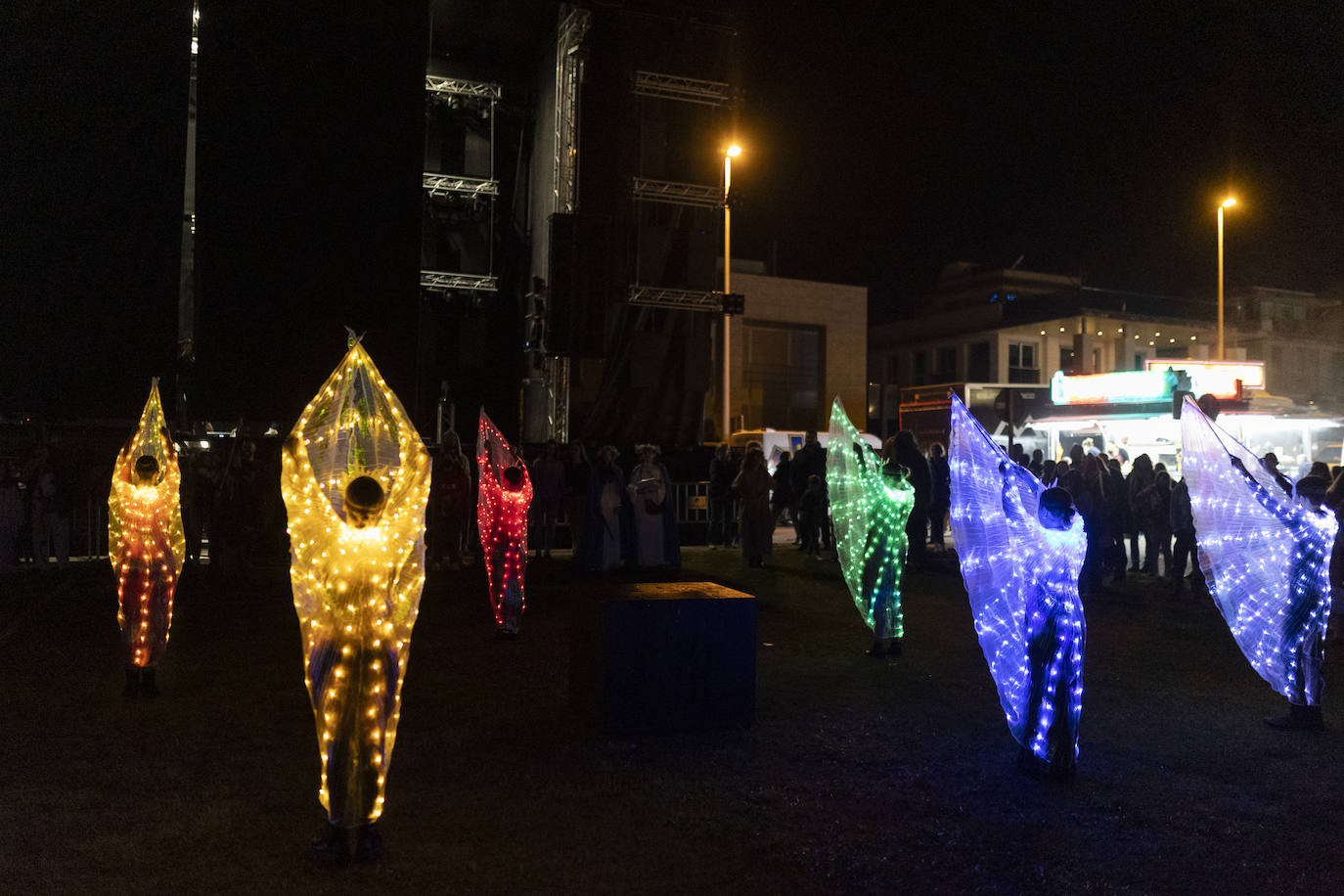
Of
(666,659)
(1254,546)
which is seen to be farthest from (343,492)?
(1254,546)

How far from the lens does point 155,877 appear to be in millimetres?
3814

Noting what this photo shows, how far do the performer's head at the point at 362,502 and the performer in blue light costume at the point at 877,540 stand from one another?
4.86 meters

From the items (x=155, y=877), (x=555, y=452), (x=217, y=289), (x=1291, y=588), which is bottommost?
(x=155, y=877)

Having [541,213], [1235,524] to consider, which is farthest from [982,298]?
[1235,524]

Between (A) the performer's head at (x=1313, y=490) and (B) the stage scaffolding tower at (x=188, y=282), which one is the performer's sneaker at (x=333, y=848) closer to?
(A) the performer's head at (x=1313, y=490)

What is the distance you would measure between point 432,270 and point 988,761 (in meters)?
17.7

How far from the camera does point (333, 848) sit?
396 centimetres

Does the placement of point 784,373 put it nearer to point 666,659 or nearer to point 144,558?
point 144,558

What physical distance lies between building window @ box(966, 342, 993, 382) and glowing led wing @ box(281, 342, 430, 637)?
3933 centimetres

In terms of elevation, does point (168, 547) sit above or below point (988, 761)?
above

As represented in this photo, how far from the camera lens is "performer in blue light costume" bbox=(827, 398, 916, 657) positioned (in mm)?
7980

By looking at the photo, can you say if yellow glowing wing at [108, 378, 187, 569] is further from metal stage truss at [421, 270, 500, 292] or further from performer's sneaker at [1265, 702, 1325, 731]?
metal stage truss at [421, 270, 500, 292]

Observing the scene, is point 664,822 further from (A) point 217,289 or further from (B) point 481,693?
(A) point 217,289

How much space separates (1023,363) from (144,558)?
129ft
